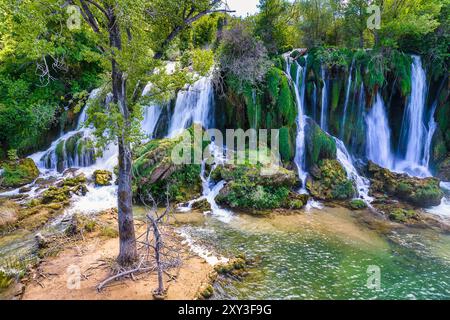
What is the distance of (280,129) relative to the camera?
13305 mm

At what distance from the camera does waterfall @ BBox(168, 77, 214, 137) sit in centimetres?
1420

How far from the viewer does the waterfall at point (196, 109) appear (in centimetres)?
1420

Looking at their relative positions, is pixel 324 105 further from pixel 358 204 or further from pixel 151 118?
pixel 151 118

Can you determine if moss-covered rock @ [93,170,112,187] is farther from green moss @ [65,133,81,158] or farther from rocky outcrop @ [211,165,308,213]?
rocky outcrop @ [211,165,308,213]

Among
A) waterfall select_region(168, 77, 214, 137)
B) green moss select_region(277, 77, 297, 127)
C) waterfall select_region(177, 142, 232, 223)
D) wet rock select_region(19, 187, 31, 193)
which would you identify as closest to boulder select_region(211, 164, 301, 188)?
waterfall select_region(177, 142, 232, 223)

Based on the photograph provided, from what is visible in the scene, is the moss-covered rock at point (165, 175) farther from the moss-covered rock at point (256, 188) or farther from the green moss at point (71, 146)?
the green moss at point (71, 146)

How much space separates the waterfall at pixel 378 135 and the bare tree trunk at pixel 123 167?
1333 centimetres

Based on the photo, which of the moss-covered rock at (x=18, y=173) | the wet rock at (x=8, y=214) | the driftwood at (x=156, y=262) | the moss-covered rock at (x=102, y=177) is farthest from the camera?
the moss-covered rock at (x=102, y=177)

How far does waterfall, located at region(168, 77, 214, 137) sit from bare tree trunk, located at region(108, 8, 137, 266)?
8695 mm

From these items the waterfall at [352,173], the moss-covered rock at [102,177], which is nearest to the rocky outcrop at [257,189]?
the waterfall at [352,173]

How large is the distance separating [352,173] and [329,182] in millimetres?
1650
